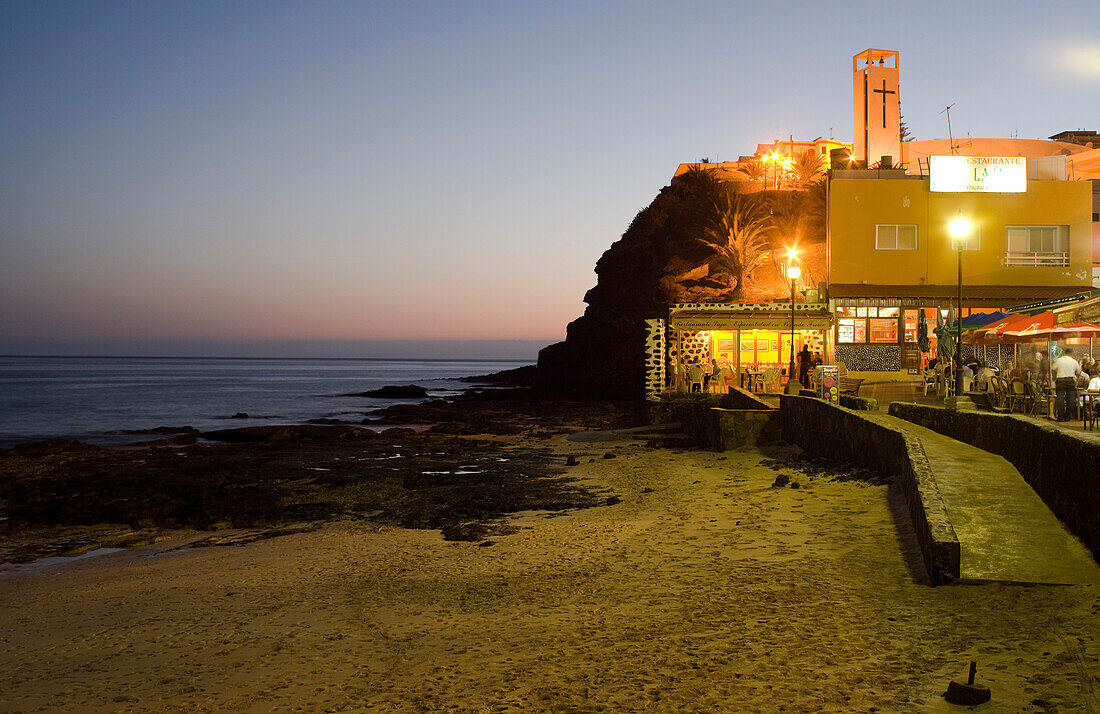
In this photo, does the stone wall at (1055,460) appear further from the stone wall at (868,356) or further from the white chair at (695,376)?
the stone wall at (868,356)

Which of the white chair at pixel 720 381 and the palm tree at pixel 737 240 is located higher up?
the palm tree at pixel 737 240

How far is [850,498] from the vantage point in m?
10.6

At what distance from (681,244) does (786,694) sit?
49.7m

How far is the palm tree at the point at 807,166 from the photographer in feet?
183

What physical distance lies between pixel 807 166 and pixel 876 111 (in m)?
13.4

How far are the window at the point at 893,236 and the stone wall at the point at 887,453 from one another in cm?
1659

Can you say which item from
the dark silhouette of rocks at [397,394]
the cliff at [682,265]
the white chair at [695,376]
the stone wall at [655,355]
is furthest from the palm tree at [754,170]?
the dark silhouette of rocks at [397,394]

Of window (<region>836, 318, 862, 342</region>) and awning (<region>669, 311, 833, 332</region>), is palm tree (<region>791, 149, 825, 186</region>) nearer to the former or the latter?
window (<region>836, 318, 862, 342</region>)

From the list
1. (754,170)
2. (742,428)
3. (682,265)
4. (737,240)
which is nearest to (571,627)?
(742,428)

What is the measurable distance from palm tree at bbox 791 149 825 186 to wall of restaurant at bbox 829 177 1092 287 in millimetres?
22657

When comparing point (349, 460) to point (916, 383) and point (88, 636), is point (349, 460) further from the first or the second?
point (916, 383)

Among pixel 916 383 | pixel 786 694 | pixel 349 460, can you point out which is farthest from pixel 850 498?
pixel 916 383

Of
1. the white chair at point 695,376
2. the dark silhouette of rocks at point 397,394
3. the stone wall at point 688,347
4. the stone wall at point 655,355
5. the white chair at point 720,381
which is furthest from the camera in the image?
the dark silhouette of rocks at point 397,394

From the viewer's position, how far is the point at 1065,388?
14.6 metres
